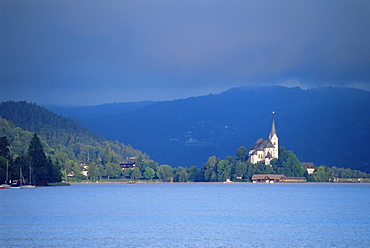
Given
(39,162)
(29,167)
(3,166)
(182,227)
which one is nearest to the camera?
(182,227)

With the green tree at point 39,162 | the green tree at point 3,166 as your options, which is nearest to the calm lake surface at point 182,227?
the green tree at point 3,166

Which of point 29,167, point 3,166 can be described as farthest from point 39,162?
point 3,166

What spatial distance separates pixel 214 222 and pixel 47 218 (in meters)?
17.1

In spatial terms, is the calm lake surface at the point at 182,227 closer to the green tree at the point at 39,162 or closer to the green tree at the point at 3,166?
the green tree at the point at 3,166

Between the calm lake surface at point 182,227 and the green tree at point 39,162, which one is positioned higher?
the green tree at point 39,162

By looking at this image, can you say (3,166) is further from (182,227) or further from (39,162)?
(182,227)

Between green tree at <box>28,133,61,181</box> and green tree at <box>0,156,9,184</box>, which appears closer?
green tree at <box>0,156,9,184</box>

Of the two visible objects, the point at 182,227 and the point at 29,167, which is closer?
the point at 182,227

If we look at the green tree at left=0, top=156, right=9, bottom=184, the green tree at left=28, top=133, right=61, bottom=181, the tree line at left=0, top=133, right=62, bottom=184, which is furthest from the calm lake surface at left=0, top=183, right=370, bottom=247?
the green tree at left=28, top=133, right=61, bottom=181

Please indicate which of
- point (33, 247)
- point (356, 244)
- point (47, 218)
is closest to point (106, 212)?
point (47, 218)

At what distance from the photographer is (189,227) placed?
57469 mm

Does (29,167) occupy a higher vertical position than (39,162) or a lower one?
lower

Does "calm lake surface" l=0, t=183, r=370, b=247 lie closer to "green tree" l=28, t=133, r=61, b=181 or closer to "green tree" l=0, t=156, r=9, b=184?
"green tree" l=0, t=156, r=9, b=184

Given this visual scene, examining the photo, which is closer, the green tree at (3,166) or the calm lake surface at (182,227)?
the calm lake surface at (182,227)
